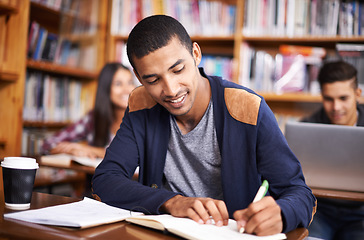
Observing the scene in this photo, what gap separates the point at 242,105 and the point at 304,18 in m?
1.98

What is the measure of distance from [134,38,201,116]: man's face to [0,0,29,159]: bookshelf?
1712mm

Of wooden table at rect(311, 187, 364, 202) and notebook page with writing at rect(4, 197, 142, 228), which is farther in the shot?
wooden table at rect(311, 187, 364, 202)

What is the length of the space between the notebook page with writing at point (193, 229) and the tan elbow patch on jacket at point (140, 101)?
1.94 ft

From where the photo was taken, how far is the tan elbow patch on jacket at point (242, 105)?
1.21 m

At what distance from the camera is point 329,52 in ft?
10.3

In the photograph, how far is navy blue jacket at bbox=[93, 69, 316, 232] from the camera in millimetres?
1034

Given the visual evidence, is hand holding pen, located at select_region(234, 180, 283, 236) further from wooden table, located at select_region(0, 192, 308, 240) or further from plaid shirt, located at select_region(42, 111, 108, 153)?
plaid shirt, located at select_region(42, 111, 108, 153)

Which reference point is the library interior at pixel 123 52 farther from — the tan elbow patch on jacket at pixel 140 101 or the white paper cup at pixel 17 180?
the white paper cup at pixel 17 180

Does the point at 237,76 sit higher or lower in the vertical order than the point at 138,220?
higher

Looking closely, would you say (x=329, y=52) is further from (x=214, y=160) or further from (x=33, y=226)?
(x=33, y=226)

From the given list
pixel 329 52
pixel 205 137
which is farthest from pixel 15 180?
pixel 329 52

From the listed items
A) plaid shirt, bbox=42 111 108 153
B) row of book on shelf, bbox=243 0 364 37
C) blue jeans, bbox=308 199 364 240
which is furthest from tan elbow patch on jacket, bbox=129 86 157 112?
row of book on shelf, bbox=243 0 364 37

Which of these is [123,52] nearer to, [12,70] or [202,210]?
[12,70]

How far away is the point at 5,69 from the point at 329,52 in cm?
236
